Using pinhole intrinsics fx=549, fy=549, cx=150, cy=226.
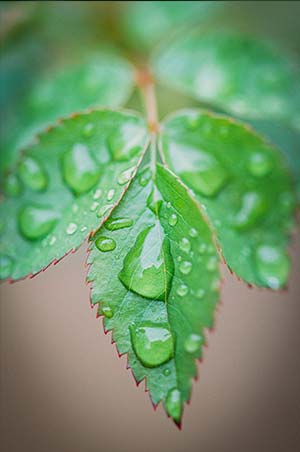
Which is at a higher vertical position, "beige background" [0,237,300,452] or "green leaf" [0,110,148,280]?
"green leaf" [0,110,148,280]

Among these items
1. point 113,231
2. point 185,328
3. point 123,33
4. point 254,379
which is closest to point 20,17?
point 123,33

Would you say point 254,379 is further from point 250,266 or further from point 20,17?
point 20,17

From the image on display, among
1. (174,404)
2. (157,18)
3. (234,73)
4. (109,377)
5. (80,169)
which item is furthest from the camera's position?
(109,377)

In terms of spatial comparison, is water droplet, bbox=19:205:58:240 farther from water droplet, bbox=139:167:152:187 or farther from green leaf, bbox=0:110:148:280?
water droplet, bbox=139:167:152:187

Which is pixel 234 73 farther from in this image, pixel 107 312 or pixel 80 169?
pixel 107 312

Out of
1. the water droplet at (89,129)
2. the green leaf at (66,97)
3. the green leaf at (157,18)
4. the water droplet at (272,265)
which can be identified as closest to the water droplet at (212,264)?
the water droplet at (272,265)

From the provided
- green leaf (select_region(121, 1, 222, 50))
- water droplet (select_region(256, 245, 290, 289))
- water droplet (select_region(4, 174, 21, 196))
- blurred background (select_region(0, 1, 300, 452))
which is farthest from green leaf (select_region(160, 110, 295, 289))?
blurred background (select_region(0, 1, 300, 452))

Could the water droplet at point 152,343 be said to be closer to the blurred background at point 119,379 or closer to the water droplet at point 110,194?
the water droplet at point 110,194

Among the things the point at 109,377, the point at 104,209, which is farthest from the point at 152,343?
the point at 109,377
